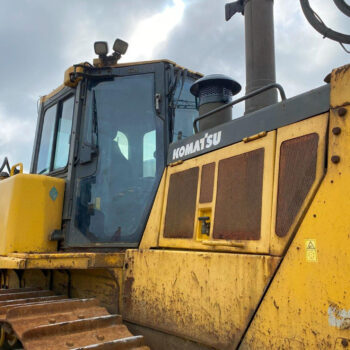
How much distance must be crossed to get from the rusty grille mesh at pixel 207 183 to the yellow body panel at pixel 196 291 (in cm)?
33

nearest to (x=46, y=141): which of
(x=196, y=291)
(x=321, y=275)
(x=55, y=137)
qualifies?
(x=55, y=137)

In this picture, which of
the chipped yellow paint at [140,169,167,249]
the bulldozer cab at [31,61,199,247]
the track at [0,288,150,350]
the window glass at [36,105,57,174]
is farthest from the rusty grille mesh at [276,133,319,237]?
the window glass at [36,105,57,174]

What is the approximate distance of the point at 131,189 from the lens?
3156 millimetres

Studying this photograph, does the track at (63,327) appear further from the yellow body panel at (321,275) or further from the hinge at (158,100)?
the hinge at (158,100)

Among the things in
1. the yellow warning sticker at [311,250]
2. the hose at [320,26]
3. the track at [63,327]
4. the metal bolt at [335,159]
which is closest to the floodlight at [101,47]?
the hose at [320,26]

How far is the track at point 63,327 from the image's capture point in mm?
2227

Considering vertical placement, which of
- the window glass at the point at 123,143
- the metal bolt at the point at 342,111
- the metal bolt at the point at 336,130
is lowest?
the metal bolt at the point at 336,130

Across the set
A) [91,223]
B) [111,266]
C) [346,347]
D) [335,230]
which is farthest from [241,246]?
[91,223]

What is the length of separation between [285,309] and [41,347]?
1.31m

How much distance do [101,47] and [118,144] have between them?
0.91m

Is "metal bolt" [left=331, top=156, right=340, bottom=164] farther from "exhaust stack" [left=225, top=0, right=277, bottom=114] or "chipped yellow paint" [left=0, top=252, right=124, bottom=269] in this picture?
"exhaust stack" [left=225, top=0, right=277, bottom=114]

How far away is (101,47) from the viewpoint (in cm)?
354

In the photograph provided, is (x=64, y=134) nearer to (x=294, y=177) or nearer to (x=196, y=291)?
(x=196, y=291)

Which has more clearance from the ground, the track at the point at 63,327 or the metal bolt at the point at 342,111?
the metal bolt at the point at 342,111
